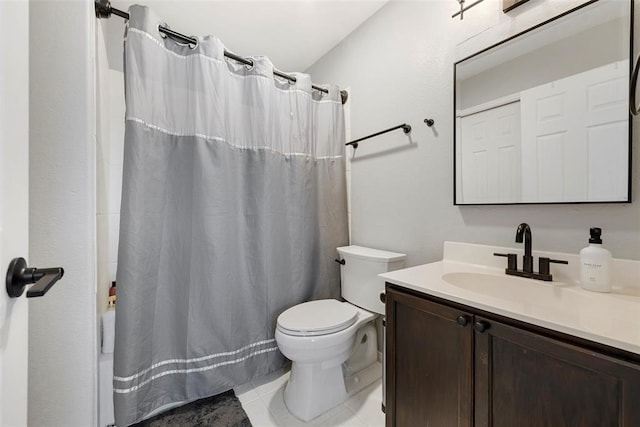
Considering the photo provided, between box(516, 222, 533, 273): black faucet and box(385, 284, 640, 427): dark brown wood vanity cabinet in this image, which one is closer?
box(385, 284, 640, 427): dark brown wood vanity cabinet

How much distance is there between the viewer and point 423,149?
145 cm

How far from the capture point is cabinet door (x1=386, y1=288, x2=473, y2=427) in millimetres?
792

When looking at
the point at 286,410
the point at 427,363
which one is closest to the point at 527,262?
the point at 427,363

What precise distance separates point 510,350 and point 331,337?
Result: 793mm

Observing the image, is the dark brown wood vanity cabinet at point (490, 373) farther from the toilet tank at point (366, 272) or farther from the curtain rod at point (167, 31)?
the curtain rod at point (167, 31)

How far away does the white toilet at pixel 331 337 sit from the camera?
1286 mm

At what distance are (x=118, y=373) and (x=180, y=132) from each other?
119 cm

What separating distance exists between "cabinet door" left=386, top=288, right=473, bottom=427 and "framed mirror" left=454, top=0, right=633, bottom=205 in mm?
643

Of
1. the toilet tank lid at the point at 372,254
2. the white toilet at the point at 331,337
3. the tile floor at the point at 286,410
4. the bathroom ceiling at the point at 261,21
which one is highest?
the bathroom ceiling at the point at 261,21

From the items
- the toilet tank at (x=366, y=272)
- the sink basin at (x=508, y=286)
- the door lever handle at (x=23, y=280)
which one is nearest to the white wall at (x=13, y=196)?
the door lever handle at (x=23, y=280)

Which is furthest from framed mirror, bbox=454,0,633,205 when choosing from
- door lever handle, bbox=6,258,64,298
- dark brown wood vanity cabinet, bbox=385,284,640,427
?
door lever handle, bbox=6,258,64,298

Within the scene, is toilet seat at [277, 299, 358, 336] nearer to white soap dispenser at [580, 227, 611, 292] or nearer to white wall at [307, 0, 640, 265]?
white wall at [307, 0, 640, 265]

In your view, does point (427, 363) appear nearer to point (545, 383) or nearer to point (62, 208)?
point (545, 383)

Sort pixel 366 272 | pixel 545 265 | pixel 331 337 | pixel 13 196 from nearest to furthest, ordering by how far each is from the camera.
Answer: pixel 13 196 → pixel 545 265 → pixel 331 337 → pixel 366 272
